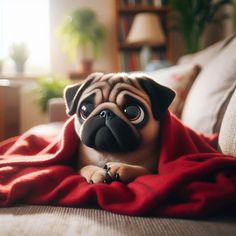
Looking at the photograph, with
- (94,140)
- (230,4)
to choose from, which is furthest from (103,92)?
(230,4)

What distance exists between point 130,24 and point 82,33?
0.44 m

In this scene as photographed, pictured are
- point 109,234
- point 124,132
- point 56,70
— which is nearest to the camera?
point 109,234

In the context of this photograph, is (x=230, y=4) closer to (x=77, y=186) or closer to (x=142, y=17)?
(x=142, y=17)

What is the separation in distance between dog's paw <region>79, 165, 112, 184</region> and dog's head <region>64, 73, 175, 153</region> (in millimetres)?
50

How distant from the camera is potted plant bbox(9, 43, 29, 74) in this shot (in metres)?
3.16

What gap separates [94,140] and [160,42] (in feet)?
7.80

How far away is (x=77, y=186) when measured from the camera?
2.23 feet

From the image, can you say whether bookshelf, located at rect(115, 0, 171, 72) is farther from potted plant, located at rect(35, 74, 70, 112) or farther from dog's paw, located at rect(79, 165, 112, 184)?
dog's paw, located at rect(79, 165, 112, 184)

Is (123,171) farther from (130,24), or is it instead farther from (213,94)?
(130,24)

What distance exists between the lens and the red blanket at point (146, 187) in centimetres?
59

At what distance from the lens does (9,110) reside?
267 centimetres

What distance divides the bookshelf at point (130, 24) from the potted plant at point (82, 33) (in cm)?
18

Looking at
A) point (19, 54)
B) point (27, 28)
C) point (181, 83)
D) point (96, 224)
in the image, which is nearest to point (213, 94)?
point (181, 83)

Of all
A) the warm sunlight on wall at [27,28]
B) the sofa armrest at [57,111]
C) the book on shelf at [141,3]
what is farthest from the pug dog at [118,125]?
the warm sunlight on wall at [27,28]
